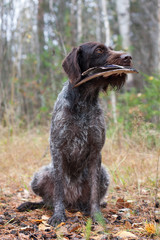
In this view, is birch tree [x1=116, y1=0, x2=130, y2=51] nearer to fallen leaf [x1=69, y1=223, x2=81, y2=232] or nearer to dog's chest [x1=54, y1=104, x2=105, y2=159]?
dog's chest [x1=54, y1=104, x2=105, y2=159]

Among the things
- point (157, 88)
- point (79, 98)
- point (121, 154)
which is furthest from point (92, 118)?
point (157, 88)

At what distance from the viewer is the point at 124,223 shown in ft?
10.3

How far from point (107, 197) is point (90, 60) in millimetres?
2049

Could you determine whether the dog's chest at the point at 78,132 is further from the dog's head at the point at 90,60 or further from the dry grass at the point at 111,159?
the dry grass at the point at 111,159

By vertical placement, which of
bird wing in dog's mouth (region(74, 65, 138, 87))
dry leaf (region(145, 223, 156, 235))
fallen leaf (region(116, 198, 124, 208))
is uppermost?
bird wing in dog's mouth (region(74, 65, 138, 87))

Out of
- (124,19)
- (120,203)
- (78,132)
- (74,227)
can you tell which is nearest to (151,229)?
(74,227)

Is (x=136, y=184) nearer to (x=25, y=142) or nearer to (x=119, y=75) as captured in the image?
(x=119, y=75)

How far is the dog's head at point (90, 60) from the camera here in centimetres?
329

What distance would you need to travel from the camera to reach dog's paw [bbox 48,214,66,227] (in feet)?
10.4

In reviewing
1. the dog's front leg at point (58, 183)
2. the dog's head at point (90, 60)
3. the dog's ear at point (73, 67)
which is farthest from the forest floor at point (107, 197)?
the dog's ear at point (73, 67)

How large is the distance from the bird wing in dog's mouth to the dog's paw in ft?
4.84

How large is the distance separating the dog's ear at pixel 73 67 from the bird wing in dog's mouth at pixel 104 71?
0.06 meters

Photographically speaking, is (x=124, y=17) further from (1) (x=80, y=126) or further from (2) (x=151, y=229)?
(2) (x=151, y=229)

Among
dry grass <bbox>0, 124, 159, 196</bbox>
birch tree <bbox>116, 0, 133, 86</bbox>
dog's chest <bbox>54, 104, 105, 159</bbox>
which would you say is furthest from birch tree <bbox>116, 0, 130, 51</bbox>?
dog's chest <bbox>54, 104, 105, 159</bbox>
